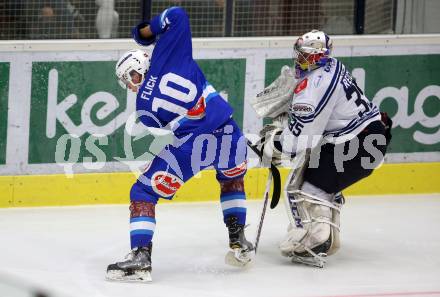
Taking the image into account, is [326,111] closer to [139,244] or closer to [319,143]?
[319,143]

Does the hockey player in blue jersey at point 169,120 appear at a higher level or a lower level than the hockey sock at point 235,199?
higher

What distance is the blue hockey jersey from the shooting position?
4.96 meters

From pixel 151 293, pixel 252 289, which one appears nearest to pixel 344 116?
pixel 252 289

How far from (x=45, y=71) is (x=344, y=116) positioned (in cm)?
230

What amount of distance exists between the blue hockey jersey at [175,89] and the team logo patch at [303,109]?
405 millimetres

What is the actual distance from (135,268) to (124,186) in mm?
2043

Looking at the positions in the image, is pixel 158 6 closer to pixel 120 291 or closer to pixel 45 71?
pixel 45 71

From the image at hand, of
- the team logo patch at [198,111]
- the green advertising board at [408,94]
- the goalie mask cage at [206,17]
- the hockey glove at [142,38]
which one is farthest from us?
the green advertising board at [408,94]

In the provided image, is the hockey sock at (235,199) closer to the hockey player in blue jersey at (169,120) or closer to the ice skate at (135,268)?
the hockey player in blue jersey at (169,120)

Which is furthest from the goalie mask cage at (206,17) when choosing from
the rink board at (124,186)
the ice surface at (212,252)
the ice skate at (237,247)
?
the ice skate at (237,247)

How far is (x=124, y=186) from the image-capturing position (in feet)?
22.6

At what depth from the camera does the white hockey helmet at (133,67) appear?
4980mm

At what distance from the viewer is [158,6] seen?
700 centimetres

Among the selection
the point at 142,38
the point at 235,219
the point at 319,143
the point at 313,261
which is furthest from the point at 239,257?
the point at 142,38
